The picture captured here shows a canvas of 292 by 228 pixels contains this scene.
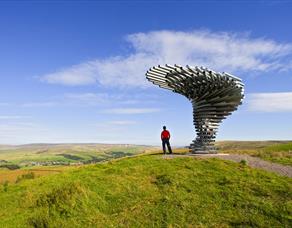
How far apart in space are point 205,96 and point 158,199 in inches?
465

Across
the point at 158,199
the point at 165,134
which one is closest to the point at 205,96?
the point at 165,134

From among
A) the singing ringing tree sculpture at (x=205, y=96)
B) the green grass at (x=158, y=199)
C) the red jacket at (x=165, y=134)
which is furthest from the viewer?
the red jacket at (x=165, y=134)

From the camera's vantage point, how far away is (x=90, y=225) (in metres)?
11.8

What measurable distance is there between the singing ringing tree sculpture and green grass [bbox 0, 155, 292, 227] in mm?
5902

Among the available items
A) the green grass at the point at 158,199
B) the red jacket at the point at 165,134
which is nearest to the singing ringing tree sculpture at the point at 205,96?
the red jacket at the point at 165,134

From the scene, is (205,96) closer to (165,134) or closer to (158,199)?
(165,134)

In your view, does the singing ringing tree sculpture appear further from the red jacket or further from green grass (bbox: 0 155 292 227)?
green grass (bbox: 0 155 292 227)

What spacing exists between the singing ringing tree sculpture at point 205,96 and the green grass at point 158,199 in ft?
19.4

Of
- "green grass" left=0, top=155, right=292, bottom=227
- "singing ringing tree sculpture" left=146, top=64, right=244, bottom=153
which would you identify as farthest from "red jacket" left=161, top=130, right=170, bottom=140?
"green grass" left=0, top=155, right=292, bottom=227

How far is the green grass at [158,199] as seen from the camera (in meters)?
11.7

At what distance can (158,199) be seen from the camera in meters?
13.3

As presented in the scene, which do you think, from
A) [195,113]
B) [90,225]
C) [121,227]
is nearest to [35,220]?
[90,225]

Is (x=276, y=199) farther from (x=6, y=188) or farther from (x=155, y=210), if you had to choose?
(x=6, y=188)

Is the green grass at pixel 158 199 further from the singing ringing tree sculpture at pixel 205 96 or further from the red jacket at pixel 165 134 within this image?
the singing ringing tree sculpture at pixel 205 96
